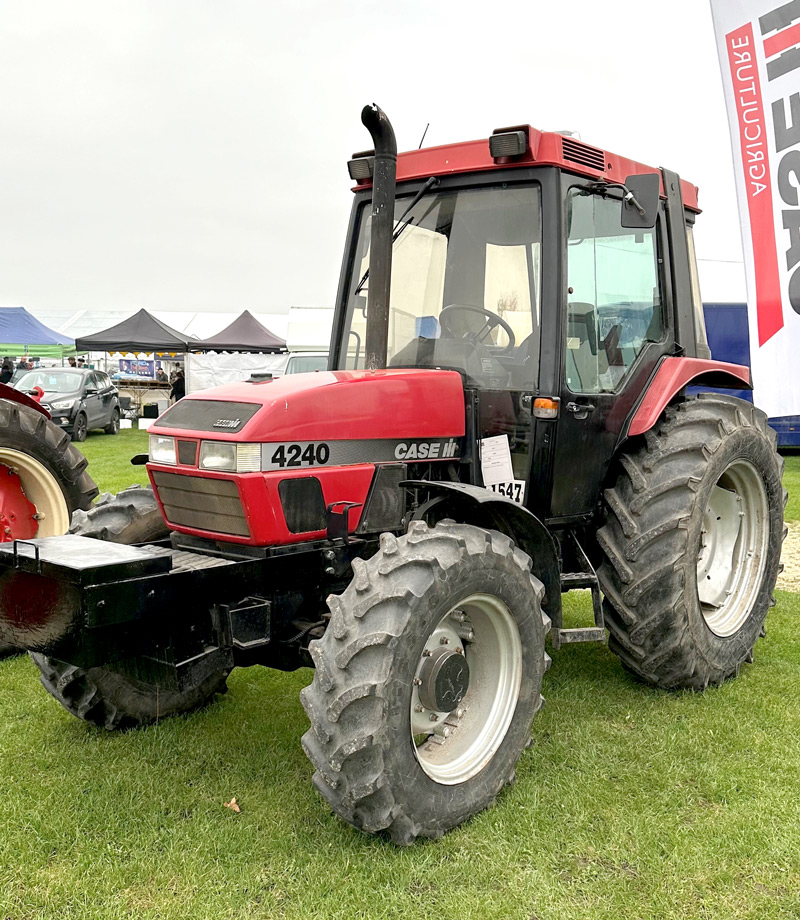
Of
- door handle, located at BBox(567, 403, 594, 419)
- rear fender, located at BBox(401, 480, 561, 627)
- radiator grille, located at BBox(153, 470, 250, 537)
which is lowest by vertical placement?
rear fender, located at BBox(401, 480, 561, 627)

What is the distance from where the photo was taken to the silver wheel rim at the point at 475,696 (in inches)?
130

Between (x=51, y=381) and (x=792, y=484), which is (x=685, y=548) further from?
(x=51, y=381)

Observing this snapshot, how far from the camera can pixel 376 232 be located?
3615 millimetres

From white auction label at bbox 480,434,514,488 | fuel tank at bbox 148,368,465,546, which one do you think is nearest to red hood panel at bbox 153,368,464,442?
fuel tank at bbox 148,368,465,546

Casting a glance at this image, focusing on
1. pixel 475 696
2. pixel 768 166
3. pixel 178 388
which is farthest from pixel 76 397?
pixel 475 696

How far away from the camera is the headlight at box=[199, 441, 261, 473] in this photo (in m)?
3.21

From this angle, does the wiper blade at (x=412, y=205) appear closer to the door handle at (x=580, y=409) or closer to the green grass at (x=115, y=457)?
the door handle at (x=580, y=409)

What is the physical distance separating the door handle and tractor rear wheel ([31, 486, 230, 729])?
1839 mm

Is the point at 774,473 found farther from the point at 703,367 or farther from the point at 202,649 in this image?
the point at 202,649

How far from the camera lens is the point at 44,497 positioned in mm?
5434

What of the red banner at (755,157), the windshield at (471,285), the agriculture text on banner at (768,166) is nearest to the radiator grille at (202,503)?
the windshield at (471,285)

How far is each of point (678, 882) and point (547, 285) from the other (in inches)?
91.1

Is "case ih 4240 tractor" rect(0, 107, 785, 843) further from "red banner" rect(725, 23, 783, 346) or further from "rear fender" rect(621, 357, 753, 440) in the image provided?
"red banner" rect(725, 23, 783, 346)

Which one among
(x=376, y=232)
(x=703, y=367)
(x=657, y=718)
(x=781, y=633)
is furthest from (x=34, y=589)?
(x=781, y=633)
